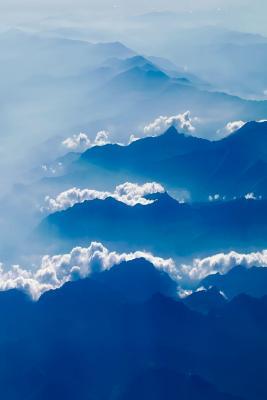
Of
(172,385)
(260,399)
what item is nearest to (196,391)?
(172,385)

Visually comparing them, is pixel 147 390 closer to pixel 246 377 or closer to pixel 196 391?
pixel 196 391

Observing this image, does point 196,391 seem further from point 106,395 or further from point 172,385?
point 106,395

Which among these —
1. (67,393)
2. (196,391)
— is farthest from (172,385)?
(67,393)

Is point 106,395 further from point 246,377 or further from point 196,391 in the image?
point 246,377

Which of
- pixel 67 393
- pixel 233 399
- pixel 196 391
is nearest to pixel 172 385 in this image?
pixel 196 391

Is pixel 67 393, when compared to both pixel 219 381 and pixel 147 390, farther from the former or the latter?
pixel 219 381

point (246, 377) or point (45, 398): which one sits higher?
point (246, 377)

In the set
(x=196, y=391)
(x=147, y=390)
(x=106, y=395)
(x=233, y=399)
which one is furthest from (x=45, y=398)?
(x=233, y=399)
